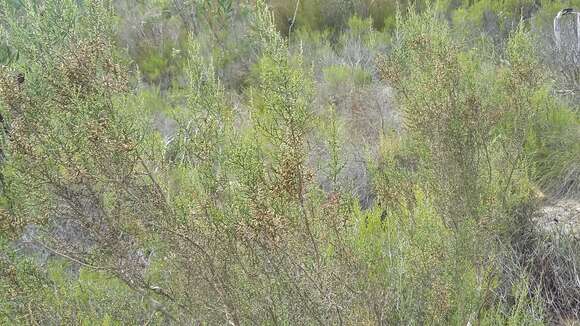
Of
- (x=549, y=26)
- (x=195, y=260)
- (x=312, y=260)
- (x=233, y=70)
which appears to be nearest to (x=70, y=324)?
(x=195, y=260)

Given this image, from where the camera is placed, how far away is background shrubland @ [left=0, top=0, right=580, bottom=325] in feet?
9.01

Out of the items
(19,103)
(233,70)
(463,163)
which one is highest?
(19,103)

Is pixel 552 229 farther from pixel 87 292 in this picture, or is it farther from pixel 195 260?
pixel 87 292

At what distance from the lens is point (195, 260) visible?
114 inches

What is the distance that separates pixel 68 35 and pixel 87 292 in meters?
1.65

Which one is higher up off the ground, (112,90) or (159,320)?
(112,90)

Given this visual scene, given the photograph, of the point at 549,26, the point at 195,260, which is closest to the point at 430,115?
the point at 195,260

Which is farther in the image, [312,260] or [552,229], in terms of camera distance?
[552,229]

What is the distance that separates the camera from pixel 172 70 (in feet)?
29.8

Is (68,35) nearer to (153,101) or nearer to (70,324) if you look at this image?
(70,324)

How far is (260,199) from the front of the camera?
2574 millimetres

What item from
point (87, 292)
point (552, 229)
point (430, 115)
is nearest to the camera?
point (430, 115)

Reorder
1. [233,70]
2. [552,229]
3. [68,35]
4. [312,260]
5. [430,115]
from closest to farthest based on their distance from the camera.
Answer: [312,260], [68,35], [430,115], [552,229], [233,70]

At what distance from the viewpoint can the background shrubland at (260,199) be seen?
9.01 feet
